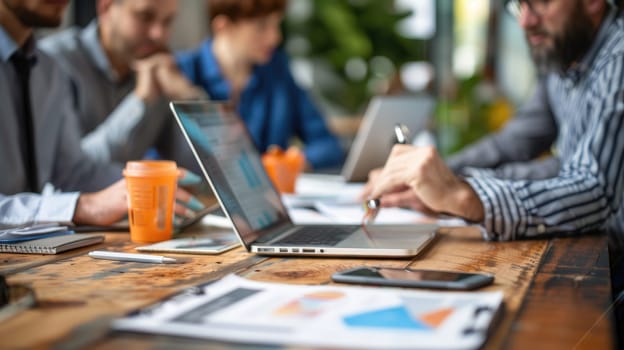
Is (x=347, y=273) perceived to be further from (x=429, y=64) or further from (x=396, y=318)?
(x=429, y=64)

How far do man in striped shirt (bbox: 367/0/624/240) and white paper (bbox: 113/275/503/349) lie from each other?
0.50 m

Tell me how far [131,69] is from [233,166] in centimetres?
160

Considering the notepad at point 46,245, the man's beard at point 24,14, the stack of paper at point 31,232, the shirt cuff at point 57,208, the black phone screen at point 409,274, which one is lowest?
the black phone screen at point 409,274

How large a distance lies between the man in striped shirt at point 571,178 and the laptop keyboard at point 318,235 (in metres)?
0.10

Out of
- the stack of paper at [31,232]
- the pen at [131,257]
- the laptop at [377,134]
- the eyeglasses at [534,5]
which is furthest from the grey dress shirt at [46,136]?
the eyeglasses at [534,5]

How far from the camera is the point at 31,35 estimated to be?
1923 mm

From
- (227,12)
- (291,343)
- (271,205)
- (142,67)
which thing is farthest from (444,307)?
(227,12)

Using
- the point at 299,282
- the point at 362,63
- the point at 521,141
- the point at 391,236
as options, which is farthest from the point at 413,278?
the point at 362,63

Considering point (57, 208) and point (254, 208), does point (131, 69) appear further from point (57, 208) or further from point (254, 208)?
point (254, 208)

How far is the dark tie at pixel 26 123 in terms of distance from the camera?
1878mm

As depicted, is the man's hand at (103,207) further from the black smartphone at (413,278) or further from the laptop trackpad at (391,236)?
the black smartphone at (413,278)

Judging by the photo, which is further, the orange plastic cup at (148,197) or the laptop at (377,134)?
the laptop at (377,134)

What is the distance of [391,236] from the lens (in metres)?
1.29

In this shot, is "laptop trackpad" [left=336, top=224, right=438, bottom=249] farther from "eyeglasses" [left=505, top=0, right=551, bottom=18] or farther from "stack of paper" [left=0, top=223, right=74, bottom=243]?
"eyeglasses" [left=505, top=0, right=551, bottom=18]
